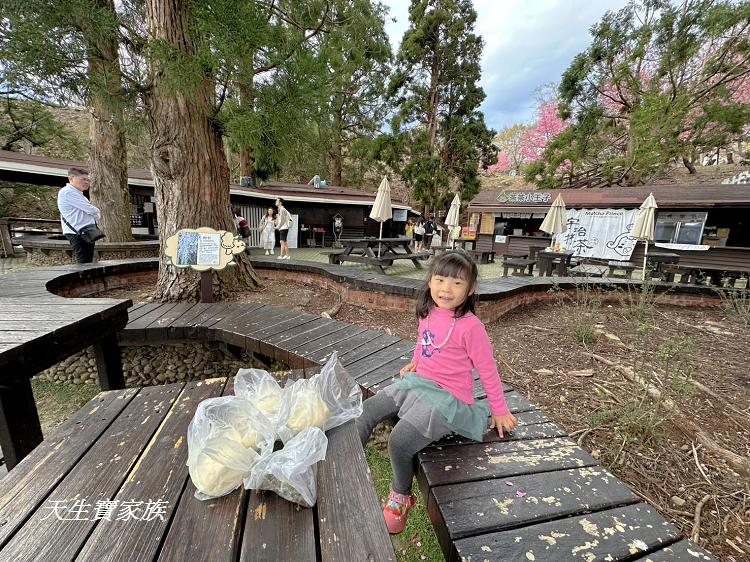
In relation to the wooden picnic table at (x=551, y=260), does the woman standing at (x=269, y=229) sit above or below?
above

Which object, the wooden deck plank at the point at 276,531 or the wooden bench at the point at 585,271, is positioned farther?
the wooden bench at the point at 585,271

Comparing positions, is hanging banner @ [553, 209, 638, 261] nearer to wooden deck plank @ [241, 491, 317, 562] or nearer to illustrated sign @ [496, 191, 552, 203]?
illustrated sign @ [496, 191, 552, 203]

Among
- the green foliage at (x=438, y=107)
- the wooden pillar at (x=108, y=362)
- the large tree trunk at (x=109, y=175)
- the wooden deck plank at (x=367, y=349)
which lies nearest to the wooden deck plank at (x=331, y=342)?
the wooden deck plank at (x=367, y=349)

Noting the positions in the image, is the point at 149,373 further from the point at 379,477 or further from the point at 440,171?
the point at 440,171

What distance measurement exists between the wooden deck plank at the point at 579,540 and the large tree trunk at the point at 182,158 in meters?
4.48

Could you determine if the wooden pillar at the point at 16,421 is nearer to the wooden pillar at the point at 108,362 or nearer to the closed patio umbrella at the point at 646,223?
the wooden pillar at the point at 108,362

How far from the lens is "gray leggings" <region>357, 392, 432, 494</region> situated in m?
1.52

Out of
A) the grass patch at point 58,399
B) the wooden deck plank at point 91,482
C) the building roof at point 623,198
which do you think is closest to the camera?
the wooden deck plank at point 91,482

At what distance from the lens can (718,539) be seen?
61.7 inches

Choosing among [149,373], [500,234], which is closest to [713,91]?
[500,234]

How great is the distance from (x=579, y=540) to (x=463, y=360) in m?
0.78

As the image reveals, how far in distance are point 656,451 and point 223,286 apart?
5013 millimetres

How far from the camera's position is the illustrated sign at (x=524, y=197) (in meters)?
14.2

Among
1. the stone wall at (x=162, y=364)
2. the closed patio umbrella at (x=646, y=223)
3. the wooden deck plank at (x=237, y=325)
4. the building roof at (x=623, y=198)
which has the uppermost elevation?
the building roof at (x=623, y=198)
